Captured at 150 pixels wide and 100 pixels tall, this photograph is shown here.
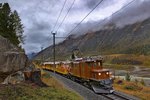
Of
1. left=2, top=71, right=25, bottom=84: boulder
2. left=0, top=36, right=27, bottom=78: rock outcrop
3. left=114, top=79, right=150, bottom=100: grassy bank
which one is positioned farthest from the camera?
left=114, top=79, right=150, bottom=100: grassy bank

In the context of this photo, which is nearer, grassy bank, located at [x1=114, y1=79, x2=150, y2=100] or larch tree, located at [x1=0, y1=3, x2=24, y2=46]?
grassy bank, located at [x1=114, y1=79, x2=150, y2=100]

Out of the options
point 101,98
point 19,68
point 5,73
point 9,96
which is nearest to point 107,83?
point 101,98

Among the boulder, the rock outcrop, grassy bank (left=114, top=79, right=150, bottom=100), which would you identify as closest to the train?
grassy bank (left=114, top=79, right=150, bottom=100)

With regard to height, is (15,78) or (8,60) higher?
(8,60)

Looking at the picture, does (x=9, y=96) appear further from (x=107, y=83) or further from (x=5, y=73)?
(x=107, y=83)

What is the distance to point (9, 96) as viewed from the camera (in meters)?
20.3

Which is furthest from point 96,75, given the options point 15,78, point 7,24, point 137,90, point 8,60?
point 7,24

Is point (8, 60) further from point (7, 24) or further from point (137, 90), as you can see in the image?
point (7, 24)

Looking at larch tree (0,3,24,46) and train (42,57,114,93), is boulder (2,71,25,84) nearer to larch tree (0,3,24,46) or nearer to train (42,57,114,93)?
train (42,57,114,93)

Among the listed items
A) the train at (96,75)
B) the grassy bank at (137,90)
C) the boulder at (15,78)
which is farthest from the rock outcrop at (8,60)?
the grassy bank at (137,90)

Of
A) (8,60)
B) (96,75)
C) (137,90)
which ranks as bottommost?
(137,90)

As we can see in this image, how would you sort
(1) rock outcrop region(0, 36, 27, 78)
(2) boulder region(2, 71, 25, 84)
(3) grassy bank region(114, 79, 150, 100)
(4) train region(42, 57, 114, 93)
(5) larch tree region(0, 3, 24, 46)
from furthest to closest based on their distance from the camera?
(5) larch tree region(0, 3, 24, 46)
(4) train region(42, 57, 114, 93)
(3) grassy bank region(114, 79, 150, 100)
(2) boulder region(2, 71, 25, 84)
(1) rock outcrop region(0, 36, 27, 78)

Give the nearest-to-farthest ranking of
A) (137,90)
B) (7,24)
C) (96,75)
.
A: (96,75)
(137,90)
(7,24)

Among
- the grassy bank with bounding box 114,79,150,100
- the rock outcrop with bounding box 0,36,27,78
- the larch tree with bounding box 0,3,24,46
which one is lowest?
the grassy bank with bounding box 114,79,150,100
